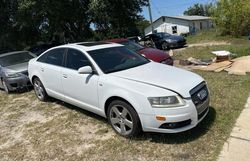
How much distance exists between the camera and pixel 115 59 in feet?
18.3

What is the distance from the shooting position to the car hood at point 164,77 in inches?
173

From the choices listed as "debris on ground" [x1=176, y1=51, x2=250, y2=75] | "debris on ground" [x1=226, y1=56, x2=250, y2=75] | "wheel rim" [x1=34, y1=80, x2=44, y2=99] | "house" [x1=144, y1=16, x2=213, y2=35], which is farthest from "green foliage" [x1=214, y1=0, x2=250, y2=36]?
"house" [x1=144, y1=16, x2=213, y2=35]

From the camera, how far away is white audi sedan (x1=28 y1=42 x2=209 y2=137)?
13.9ft

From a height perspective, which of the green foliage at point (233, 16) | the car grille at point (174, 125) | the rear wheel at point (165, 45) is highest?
the green foliage at point (233, 16)

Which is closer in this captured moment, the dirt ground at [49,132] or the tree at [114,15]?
the dirt ground at [49,132]

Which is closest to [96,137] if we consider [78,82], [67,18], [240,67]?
[78,82]

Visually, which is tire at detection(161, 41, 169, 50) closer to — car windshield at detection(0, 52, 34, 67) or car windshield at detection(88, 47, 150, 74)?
car windshield at detection(0, 52, 34, 67)

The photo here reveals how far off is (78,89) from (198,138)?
2.45 meters

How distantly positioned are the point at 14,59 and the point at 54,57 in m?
4.13

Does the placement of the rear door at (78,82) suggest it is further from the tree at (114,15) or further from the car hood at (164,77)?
the tree at (114,15)

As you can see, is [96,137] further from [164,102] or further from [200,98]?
[200,98]

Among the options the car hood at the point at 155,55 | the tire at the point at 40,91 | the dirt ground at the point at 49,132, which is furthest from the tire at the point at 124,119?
the car hood at the point at 155,55

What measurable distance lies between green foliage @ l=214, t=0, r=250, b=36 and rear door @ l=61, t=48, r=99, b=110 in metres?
16.6

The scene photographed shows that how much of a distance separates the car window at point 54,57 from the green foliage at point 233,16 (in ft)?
53.1
